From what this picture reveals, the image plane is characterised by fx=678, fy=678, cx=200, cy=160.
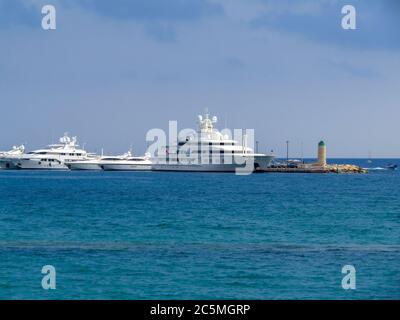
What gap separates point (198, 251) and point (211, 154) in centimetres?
9583

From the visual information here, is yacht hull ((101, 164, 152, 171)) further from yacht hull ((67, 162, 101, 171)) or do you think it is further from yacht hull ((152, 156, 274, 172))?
yacht hull ((152, 156, 274, 172))

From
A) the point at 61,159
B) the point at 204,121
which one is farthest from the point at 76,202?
the point at 61,159

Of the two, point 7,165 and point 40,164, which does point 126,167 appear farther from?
point 7,165

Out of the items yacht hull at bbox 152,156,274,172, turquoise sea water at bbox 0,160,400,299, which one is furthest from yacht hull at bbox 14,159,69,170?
turquoise sea water at bbox 0,160,400,299

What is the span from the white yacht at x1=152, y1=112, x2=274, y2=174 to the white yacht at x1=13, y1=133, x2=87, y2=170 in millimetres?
23879

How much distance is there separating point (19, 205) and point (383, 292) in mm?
35180

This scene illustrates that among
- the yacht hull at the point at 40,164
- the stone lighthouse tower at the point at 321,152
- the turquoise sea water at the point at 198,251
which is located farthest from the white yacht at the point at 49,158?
the turquoise sea water at the point at 198,251

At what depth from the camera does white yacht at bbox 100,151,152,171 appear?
13638 centimetres

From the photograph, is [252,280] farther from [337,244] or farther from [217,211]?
[217,211]

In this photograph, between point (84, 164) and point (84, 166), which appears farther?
point (84, 166)

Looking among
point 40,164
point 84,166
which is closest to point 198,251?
point 84,166

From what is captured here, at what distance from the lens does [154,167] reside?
135m

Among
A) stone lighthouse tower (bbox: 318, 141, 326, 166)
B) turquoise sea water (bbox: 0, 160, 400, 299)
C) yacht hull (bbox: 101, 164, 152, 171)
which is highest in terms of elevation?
stone lighthouse tower (bbox: 318, 141, 326, 166)

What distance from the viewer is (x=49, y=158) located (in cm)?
14175
